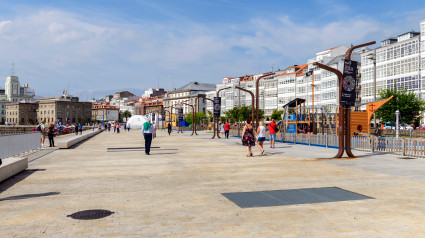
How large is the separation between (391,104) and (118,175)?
47.8 metres

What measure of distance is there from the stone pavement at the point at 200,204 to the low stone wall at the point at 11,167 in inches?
10.2

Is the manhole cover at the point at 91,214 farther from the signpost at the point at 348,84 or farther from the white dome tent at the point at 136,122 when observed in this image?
the white dome tent at the point at 136,122

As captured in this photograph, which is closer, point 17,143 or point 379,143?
point 17,143

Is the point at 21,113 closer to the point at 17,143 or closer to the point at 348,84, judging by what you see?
the point at 17,143

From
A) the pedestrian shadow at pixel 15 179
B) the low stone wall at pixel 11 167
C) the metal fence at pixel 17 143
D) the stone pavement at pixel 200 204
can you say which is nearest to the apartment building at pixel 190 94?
the metal fence at pixel 17 143

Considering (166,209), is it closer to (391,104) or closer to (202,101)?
(391,104)

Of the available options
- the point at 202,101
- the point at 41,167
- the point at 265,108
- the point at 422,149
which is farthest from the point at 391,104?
the point at 202,101

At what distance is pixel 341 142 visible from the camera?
1612cm

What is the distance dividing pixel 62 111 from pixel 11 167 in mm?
185153

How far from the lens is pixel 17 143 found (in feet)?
57.6

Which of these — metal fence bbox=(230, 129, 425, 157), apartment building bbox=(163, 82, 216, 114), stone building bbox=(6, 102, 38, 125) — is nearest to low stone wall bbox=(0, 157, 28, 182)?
metal fence bbox=(230, 129, 425, 157)

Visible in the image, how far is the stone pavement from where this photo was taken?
543 centimetres

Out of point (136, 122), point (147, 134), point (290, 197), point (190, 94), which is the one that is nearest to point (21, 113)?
point (190, 94)

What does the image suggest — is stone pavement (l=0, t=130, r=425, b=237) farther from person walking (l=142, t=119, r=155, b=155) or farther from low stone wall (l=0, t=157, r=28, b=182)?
person walking (l=142, t=119, r=155, b=155)
